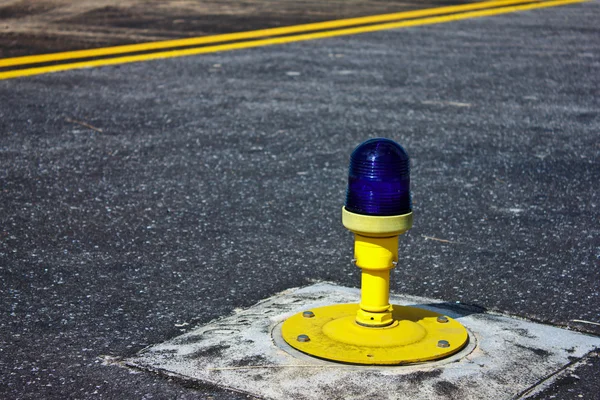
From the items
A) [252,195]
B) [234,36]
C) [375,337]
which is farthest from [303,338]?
[234,36]

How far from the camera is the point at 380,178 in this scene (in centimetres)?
338

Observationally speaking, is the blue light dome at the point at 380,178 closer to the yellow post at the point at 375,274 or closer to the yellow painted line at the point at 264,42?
the yellow post at the point at 375,274

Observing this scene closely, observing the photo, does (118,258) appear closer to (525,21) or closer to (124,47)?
(124,47)

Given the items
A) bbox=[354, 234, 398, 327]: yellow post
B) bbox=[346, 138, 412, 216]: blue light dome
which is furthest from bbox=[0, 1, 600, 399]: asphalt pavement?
bbox=[346, 138, 412, 216]: blue light dome

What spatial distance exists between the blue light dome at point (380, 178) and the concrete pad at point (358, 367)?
1.87ft

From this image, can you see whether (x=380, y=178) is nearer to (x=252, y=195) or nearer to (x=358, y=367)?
(x=358, y=367)

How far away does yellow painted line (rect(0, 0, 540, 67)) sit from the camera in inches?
406

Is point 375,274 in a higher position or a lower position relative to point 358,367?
higher

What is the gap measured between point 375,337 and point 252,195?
2.33 meters

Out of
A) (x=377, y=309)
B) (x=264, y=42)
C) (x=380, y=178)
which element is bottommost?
(x=377, y=309)

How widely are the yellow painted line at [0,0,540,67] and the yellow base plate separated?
7.08 m

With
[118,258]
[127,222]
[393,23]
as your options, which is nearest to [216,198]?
[127,222]

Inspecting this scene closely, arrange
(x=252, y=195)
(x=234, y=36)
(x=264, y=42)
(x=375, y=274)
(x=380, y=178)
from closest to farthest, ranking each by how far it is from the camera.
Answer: (x=380, y=178), (x=375, y=274), (x=252, y=195), (x=264, y=42), (x=234, y=36)

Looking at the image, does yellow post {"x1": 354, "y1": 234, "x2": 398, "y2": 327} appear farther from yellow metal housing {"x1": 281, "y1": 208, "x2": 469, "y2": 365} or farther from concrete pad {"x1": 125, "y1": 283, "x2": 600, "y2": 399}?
concrete pad {"x1": 125, "y1": 283, "x2": 600, "y2": 399}
